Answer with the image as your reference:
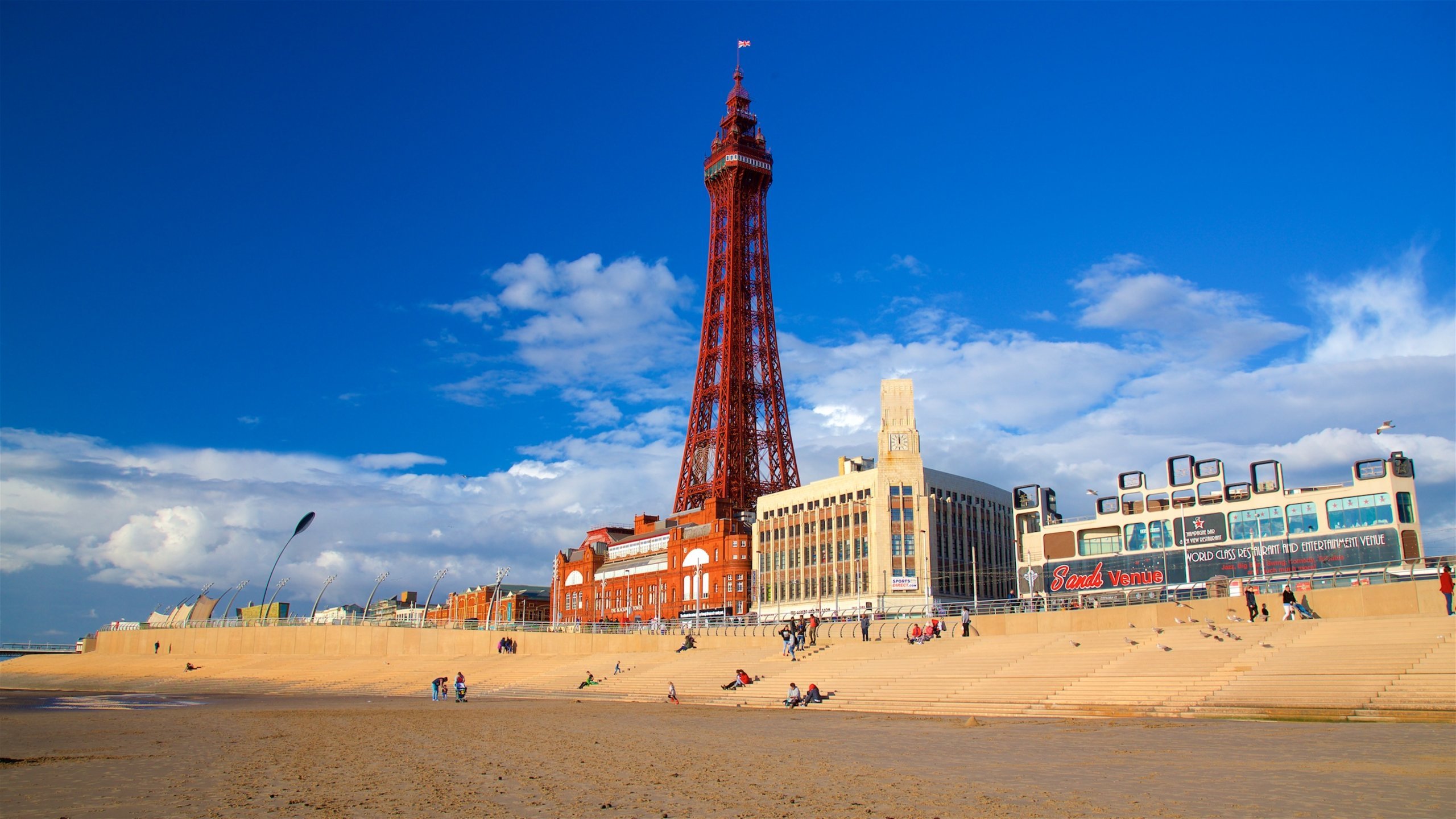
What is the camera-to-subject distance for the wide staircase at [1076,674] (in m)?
24.0

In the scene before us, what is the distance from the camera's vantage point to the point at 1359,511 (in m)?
52.6

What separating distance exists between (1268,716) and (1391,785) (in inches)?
439

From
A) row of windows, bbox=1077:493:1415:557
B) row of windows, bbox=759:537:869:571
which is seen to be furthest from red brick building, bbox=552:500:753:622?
row of windows, bbox=1077:493:1415:557

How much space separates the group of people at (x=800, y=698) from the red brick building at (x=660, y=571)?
50.1 metres

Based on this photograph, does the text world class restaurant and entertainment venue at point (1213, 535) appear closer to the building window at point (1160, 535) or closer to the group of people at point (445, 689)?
the building window at point (1160, 535)

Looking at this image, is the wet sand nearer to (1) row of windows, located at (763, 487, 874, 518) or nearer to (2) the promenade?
(2) the promenade

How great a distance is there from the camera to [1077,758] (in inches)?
666

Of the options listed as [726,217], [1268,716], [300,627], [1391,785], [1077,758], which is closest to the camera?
[1391,785]

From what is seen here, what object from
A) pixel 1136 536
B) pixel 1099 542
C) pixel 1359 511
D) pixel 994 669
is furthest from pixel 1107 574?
pixel 994 669

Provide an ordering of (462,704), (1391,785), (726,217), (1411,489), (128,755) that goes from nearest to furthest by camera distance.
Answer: (1391,785) < (128,755) < (462,704) < (1411,489) < (726,217)

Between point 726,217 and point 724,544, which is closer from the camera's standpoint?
point 724,544

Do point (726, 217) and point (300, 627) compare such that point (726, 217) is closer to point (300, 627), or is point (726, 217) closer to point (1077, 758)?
point (300, 627)

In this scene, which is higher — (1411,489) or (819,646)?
(1411,489)

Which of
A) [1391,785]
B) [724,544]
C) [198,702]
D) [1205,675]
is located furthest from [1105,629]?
[724,544]
